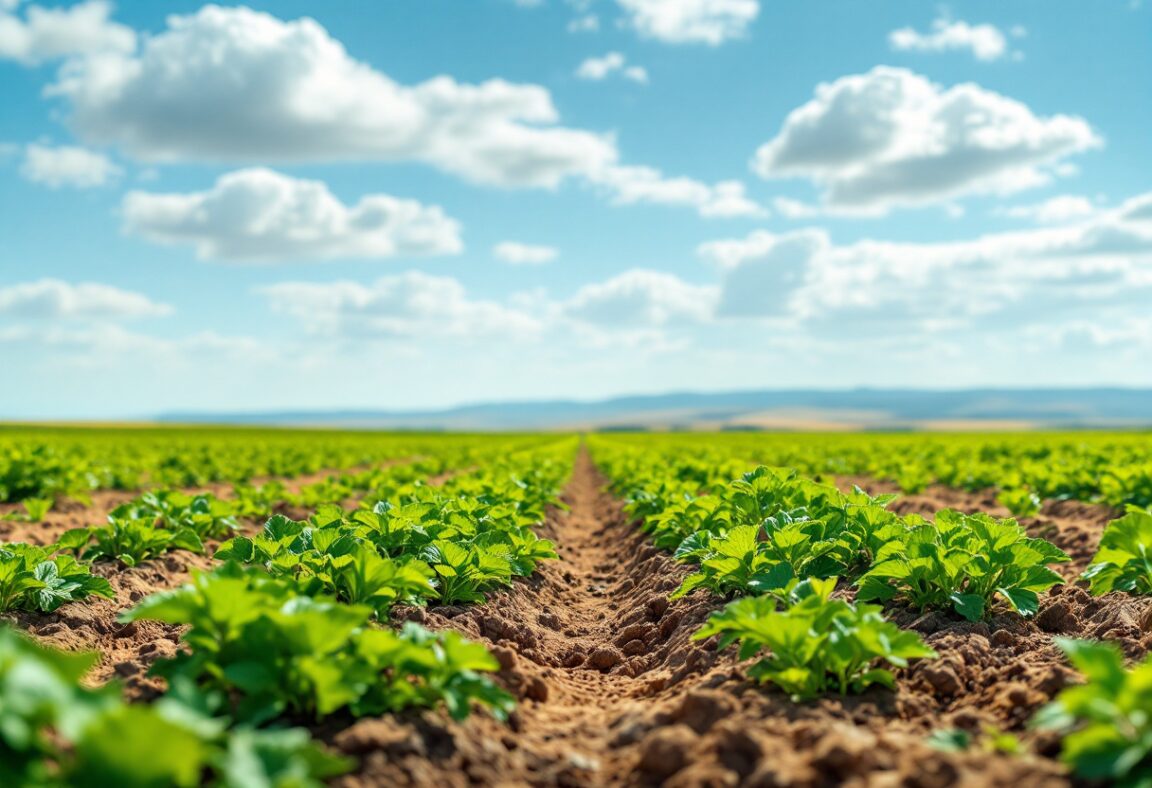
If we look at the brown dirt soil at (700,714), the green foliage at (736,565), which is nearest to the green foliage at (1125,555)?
the brown dirt soil at (700,714)

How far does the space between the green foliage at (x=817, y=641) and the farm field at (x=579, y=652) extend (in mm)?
18

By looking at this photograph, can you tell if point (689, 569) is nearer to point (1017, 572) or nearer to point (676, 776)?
point (1017, 572)

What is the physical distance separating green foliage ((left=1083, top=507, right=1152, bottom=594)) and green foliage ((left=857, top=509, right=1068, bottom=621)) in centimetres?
36

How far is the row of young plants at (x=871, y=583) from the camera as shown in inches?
125

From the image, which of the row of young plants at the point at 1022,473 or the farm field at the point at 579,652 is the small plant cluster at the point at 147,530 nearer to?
the farm field at the point at 579,652

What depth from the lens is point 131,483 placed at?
65.5 feet

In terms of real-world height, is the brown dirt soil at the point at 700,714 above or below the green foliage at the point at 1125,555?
below

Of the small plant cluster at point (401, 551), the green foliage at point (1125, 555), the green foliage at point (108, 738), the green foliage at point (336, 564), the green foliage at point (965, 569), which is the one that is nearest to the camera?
the green foliage at point (108, 738)

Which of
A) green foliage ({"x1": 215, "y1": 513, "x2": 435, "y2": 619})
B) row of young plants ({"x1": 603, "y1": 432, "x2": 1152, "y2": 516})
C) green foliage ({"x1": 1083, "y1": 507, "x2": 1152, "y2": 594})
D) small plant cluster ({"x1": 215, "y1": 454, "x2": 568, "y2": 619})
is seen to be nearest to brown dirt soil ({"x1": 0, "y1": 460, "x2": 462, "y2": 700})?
green foliage ({"x1": 215, "y1": 513, "x2": 435, "y2": 619})

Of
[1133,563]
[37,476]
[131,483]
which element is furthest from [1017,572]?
[131,483]

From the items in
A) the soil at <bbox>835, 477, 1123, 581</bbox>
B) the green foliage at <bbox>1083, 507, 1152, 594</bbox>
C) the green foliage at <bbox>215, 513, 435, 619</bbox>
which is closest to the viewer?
the green foliage at <bbox>215, 513, 435, 619</bbox>

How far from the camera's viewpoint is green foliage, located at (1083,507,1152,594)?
243 inches

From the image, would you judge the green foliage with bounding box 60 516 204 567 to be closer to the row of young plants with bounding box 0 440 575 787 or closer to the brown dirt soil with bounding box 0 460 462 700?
the brown dirt soil with bounding box 0 460 462 700

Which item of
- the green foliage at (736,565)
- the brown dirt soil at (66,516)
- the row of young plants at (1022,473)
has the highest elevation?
the green foliage at (736,565)
